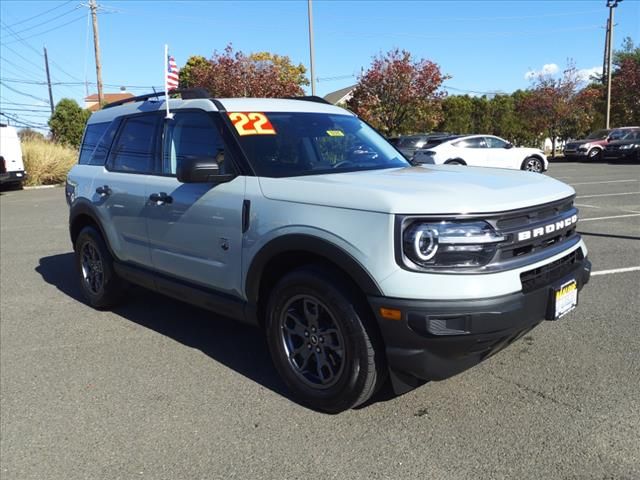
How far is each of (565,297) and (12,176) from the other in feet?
66.7

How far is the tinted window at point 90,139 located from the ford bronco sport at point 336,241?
76 centimetres

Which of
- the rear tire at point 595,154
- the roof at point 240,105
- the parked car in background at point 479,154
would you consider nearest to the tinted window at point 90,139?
the roof at point 240,105

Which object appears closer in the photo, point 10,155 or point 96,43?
point 10,155

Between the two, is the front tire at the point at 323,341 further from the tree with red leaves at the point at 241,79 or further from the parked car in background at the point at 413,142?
the tree with red leaves at the point at 241,79

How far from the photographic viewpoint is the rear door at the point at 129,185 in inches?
177

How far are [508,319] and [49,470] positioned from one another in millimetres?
2473

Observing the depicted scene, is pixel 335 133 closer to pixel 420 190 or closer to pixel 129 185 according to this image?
pixel 420 190

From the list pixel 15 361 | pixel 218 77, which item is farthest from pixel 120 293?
pixel 218 77

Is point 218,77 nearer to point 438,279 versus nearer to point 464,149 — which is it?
point 464,149

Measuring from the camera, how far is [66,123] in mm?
27281

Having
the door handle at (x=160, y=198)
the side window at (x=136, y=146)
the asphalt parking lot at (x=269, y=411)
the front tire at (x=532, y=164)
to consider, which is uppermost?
the side window at (x=136, y=146)

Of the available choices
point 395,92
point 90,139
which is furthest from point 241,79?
point 90,139

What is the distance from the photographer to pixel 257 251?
3.39 metres

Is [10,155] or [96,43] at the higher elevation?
[96,43]
